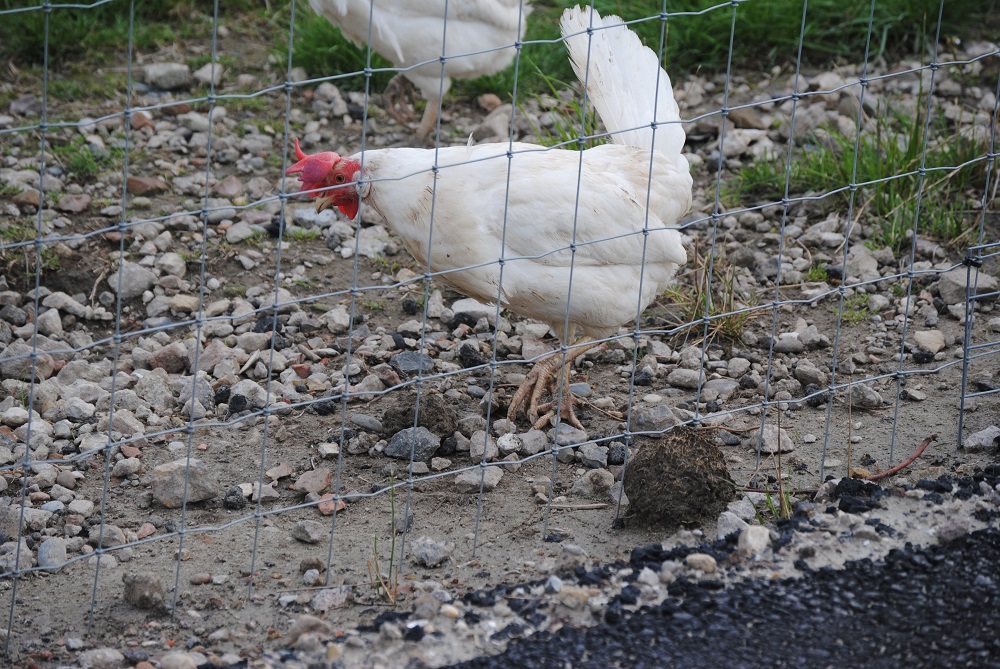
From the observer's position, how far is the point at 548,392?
459 centimetres

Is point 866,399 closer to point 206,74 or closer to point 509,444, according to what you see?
point 509,444

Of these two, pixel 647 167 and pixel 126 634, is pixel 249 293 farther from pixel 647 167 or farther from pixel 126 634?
pixel 126 634

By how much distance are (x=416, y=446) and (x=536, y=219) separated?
93cm

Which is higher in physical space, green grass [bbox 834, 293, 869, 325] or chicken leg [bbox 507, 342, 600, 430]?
green grass [bbox 834, 293, 869, 325]

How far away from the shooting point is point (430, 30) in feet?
20.5

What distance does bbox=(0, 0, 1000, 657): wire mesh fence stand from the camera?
3373mm

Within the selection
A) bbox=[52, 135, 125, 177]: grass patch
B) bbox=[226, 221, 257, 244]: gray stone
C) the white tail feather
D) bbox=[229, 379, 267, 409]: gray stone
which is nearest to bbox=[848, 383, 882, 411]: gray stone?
the white tail feather

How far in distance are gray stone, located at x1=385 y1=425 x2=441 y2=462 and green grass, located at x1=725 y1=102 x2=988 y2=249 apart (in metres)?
2.48

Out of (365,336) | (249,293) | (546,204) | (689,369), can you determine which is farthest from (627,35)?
(249,293)

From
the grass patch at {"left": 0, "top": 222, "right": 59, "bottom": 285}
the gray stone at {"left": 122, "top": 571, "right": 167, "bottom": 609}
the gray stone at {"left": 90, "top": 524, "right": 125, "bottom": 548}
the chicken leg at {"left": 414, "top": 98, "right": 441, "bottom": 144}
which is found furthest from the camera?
the chicken leg at {"left": 414, "top": 98, "right": 441, "bottom": 144}

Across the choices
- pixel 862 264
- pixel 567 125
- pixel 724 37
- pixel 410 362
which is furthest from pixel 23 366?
pixel 724 37

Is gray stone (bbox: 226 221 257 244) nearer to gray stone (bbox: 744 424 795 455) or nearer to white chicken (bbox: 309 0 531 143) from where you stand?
white chicken (bbox: 309 0 531 143)

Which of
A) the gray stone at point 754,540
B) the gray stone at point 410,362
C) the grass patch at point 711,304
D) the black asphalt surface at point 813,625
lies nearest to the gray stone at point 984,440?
the black asphalt surface at point 813,625

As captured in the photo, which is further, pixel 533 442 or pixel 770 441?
pixel 533 442
